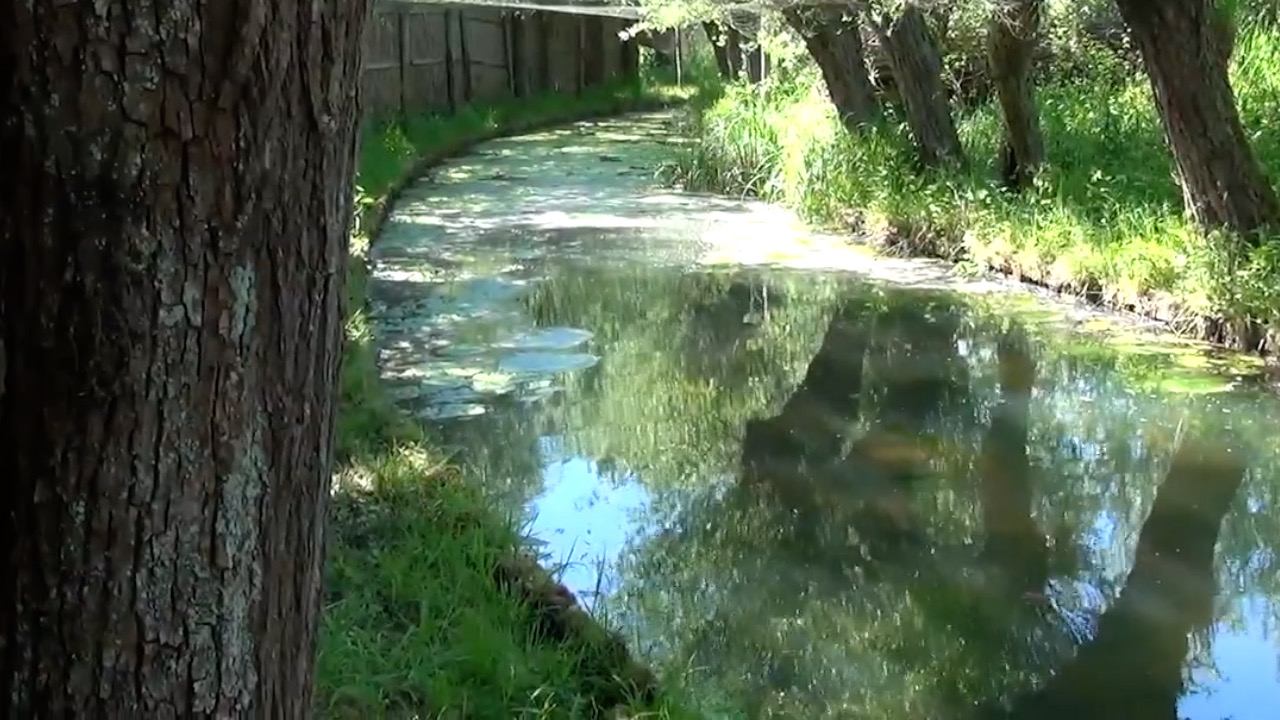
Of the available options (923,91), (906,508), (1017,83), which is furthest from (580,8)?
(906,508)

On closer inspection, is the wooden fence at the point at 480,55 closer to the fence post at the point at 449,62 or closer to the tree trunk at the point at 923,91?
the fence post at the point at 449,62

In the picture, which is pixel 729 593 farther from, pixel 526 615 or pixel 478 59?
pixel 478 59

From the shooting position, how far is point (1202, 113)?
657cm

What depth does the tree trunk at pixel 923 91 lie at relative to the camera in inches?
383

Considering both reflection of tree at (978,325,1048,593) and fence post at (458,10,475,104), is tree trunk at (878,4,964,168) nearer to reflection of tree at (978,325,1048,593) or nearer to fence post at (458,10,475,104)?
reflection of tree at (978,325,1048,593)

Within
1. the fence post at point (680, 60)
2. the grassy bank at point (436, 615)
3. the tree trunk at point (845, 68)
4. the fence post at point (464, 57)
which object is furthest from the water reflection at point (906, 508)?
the fence post at point (680, 60)

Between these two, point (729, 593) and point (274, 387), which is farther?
point (729, 593)

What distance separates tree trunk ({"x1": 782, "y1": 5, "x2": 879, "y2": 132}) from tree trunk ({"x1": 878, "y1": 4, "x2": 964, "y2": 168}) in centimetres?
54

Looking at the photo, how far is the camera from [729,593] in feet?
14.6

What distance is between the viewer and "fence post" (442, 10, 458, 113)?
16.8 metres

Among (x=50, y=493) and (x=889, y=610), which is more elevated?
(x=50, y=493)

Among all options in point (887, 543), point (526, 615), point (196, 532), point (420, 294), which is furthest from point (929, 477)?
point (196, 532)

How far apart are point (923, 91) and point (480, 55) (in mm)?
8898

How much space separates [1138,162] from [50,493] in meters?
8.24
